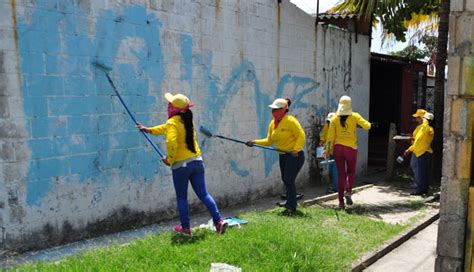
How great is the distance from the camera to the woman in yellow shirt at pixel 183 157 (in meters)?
5.53

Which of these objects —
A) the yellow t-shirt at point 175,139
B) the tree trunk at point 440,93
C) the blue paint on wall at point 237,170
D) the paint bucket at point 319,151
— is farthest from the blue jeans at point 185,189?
the tree trunk at point 440,93

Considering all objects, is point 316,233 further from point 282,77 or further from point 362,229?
point 282,77

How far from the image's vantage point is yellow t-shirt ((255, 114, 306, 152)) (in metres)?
6.86

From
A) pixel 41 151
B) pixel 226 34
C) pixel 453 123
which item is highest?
pixel 226 34

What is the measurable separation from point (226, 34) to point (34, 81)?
132 inches

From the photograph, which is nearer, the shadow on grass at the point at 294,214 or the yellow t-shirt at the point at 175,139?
the yellow t-shirt at the point at 175,139

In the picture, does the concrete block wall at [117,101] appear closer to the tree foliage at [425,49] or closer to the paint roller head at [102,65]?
the paint roller head at [102,65]

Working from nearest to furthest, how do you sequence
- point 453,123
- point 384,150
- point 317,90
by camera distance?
point 453,123, point 317,90, point 384,150

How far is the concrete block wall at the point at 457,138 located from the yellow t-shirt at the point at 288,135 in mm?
2583

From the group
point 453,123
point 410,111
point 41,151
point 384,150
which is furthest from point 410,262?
point 410,111

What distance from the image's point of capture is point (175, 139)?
212 inches

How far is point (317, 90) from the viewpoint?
10.4 meters

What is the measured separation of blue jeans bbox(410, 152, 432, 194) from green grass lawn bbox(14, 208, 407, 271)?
3.26 meters

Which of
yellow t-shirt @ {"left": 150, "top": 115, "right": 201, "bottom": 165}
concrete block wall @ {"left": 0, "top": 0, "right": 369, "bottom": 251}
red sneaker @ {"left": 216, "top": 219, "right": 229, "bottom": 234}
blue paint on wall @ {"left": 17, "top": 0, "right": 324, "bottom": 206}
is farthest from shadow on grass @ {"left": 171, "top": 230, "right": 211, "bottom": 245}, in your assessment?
blue paint on wall @ {"left": 17, "top": 0, "right": 324, "bottom": 206}
